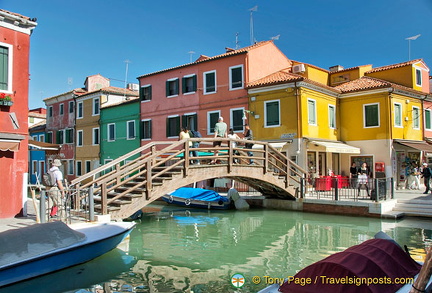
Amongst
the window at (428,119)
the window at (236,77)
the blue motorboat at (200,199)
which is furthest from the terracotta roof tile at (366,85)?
the blue motorboat at (200,199)

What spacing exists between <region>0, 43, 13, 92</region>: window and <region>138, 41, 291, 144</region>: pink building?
12.2 m

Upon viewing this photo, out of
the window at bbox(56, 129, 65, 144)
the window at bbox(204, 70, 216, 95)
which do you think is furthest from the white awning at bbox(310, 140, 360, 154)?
the window at bbox(56, 129, 65, 144)

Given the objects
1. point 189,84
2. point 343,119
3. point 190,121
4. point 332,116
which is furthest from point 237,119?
point 343,119

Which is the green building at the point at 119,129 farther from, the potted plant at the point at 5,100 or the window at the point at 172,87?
the potted plant at the point at 5,100

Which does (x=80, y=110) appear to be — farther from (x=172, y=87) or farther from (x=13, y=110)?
(x=13, y=110)

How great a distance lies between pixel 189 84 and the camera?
23.0 metres

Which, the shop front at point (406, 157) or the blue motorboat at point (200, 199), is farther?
Answer: the shop front at point (406, 157)

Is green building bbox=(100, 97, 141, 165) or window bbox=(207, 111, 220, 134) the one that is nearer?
window bbox=(207, 111, 220, 134)

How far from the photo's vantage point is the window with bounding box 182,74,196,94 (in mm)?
Result: 22750

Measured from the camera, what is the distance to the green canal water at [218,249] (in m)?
6.77

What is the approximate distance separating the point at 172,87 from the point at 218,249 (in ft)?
52.8

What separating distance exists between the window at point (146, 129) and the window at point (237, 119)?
6.95 metres

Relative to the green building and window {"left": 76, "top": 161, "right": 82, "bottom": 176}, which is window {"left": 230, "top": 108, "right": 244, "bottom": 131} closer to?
the green building

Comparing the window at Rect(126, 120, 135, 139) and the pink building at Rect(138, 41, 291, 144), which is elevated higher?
the pink building at Rect(138, 41, 291, 144)
